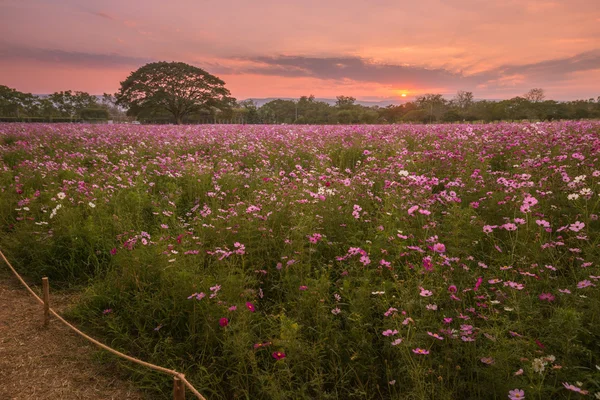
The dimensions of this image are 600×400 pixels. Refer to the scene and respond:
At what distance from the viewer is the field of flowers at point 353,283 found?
2184 mm

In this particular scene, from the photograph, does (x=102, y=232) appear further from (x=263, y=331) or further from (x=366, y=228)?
(x=366, y=228)

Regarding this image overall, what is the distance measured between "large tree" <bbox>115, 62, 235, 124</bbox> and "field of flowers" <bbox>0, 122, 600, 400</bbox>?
119ft

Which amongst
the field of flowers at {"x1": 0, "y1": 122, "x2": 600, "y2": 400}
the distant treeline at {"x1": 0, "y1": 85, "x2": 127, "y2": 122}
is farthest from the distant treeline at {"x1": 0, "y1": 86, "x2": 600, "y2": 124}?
the field of flowers at {"x1": 0, "y1": 122, "x2": 600, "y2": 400}

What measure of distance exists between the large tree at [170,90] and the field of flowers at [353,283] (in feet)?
119

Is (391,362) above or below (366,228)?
below

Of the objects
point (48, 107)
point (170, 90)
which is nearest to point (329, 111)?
point (170, 90)

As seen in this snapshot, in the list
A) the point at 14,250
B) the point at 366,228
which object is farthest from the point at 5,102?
the point at 366,228

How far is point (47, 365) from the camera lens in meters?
2.71

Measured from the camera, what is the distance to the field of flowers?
7.16ft

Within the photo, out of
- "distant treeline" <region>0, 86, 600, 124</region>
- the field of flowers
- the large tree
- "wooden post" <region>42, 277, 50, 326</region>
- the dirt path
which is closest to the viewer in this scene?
the field of flowers

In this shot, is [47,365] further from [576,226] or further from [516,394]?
[576,226]

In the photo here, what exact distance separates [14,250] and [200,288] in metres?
3.35

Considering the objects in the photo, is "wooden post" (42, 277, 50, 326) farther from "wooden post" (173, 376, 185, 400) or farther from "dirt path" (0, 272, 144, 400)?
"wooden post" (173, 376, 185, 400)

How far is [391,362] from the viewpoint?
241 cm
